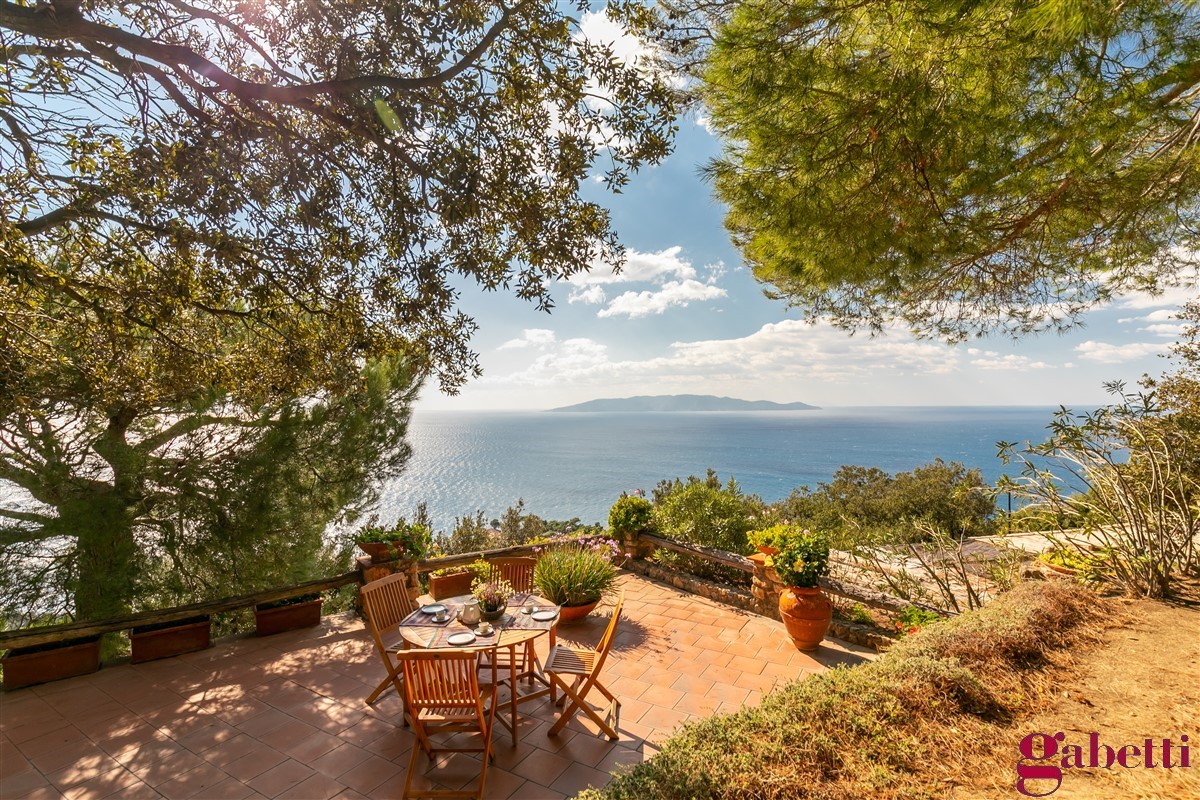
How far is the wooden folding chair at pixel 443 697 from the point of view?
2566mm

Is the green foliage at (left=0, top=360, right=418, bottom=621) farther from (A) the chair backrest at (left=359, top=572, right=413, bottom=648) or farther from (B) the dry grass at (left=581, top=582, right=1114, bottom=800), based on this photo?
(B) the dry grass at (left=581, top=582, right=1114, bottom=800)

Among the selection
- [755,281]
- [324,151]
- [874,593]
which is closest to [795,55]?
[755,281]

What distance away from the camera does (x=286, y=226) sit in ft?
9.31

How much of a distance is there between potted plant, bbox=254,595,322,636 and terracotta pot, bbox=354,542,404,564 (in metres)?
→ 0.67

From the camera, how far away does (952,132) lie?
9.62 ft

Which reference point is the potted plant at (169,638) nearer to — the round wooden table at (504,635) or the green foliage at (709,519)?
the round wooden table at (504,635)

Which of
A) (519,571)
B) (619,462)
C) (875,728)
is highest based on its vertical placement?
(875,728)

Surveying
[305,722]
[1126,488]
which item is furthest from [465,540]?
[1126,488]

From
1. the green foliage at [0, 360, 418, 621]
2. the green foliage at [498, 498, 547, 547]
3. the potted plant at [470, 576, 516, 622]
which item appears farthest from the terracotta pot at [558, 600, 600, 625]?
the green foliage at [498, 498, 547, 547]

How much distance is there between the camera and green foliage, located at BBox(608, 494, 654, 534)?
22.1 ft

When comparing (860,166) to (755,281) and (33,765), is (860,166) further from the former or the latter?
(33,765)

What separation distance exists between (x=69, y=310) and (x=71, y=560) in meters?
3.94

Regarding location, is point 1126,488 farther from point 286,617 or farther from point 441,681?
point 286,617

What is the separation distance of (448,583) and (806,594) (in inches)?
151
